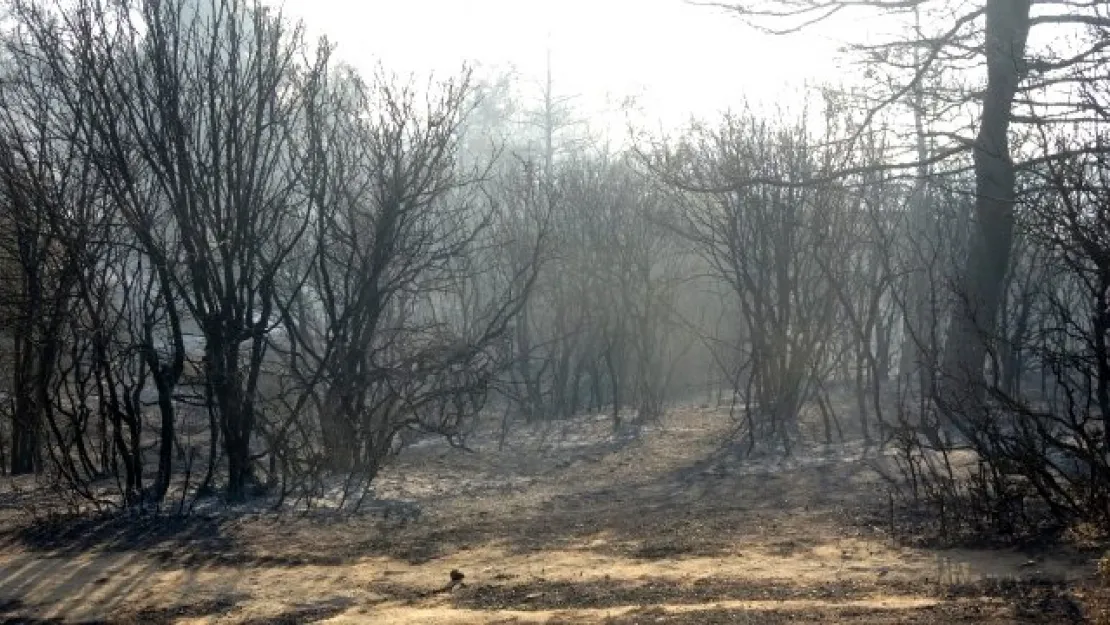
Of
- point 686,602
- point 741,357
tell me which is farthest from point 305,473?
point 741,357

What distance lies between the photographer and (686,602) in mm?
6836

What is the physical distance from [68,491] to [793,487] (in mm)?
6403

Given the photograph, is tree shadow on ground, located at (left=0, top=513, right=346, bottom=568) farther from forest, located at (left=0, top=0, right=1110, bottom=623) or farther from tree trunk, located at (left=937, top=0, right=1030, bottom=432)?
tree trunk, located at (left=937, top=0, right=1030, bottom=432)

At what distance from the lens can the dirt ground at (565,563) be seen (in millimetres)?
6668

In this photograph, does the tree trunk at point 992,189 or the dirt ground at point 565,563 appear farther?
the tree trunk at point 992,189

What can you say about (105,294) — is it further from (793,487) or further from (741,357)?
(741,357)

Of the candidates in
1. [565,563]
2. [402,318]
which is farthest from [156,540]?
[402,318]

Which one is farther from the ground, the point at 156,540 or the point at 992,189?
the point at 992,189

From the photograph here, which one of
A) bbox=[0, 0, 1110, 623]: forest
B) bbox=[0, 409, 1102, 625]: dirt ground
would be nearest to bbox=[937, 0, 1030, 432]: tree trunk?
bbox=[0, 0, 1110, 623]: forest

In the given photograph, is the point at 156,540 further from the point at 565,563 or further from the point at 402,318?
the point at 402,318

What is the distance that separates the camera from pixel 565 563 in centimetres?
816

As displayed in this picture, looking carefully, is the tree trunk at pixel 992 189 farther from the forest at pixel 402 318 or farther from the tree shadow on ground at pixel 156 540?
the tree shadow on ground at pixel 156 540

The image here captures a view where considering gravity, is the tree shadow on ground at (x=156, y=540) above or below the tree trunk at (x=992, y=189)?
below

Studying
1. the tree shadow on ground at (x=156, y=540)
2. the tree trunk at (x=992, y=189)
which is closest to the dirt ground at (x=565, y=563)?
the tree shadow on ground at (x=156, y=540)
